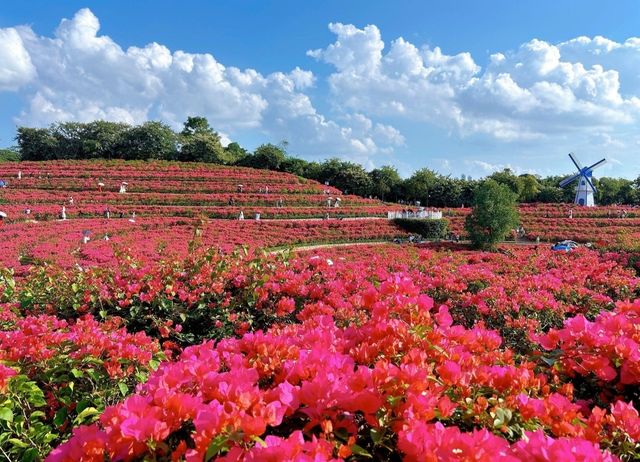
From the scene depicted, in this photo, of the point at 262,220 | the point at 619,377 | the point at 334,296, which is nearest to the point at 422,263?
the point at 334,296

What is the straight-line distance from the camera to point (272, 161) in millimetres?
50375

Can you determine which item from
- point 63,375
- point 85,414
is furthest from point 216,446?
point 63,375

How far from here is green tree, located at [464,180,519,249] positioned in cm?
2312

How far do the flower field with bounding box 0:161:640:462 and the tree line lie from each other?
1723 inches

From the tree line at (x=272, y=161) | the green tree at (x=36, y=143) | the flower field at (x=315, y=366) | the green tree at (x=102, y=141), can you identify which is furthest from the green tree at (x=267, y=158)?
the flower field at (x=315, y=366)

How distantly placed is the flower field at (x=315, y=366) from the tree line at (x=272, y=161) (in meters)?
43.8

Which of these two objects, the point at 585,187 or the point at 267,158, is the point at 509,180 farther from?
the point at 267,158

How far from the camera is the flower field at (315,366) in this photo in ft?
4.11

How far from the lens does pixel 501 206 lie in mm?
23078

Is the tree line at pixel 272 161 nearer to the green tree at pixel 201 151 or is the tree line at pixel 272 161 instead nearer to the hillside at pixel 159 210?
the green tree at pixel 201 151

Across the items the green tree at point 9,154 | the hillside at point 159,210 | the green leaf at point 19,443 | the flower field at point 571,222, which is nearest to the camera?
the green leaf at point 19,443

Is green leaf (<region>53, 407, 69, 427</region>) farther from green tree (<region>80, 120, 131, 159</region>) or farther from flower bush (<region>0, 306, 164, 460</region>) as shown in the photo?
green tree (<region>80, 120, 131, 159</region>)

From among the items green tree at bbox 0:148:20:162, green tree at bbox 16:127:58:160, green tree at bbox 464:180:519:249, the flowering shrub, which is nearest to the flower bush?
the flowering shrub

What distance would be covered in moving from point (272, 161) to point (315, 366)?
49.8 metres
